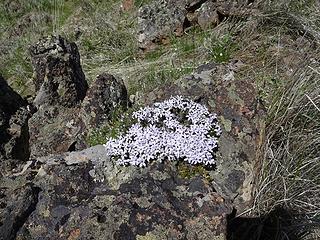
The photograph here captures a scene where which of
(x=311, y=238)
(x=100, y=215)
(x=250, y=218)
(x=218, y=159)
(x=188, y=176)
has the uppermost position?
(x=100, y=215)

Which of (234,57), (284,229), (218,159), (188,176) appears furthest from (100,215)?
(234,57)

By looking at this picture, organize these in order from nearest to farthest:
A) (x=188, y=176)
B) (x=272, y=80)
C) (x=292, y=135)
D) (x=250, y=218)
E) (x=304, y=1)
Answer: (x=188, y=176)
(x=250, y=218)
(x=292, y=135)
(x=272, y=80)
(x=304, y=1)

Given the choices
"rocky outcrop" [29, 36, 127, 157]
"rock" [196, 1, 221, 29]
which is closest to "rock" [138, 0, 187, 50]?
"rock" [196, 1, 221, 29]

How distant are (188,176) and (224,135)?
1.74 feet

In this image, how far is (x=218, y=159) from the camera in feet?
9.77

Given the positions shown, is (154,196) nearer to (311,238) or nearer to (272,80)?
(311,238)

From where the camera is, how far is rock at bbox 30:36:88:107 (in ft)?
16.0

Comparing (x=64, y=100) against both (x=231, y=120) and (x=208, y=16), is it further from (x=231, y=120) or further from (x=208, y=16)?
(x=208, y=16)

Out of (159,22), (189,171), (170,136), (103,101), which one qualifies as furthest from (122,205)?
(159,22)

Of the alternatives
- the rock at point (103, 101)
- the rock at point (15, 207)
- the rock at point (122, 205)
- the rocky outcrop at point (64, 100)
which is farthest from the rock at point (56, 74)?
the rock at point (15, 207)

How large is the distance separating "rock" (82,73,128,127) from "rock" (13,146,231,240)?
1.54 meters

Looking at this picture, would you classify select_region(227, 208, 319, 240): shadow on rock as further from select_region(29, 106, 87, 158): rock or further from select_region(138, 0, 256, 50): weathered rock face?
select_region(138, 0, 256, 50): weathered rock face

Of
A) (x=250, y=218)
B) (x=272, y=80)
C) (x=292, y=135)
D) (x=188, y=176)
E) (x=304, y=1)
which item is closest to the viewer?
(x=188, y=176)

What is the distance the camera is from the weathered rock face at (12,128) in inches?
137
